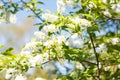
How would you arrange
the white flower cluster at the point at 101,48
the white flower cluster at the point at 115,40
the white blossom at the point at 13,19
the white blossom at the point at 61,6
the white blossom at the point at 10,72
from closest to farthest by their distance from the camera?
the white blossom at the point at 10,72 < the white blossom at the point at 61,6 < the white blossom at the point at 13,19 < the white flower cluster at the point at 101,48 < the white flower cluster at the point at 115,40

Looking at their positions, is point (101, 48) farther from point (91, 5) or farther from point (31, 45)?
point (31, 45)

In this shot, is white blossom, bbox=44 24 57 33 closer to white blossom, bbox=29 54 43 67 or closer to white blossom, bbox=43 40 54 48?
white blossom, bbox=43 40 54 48

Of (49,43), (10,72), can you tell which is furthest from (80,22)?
(10,72)

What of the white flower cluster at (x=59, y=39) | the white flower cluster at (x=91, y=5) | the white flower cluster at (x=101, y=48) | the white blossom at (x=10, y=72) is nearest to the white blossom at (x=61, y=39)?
the white flower cluster at (x=59, y=39)

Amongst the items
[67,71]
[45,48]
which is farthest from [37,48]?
[67,71]

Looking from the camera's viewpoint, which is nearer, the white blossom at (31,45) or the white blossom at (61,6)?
the white blossom at (31,45)

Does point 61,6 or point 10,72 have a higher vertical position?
point 61,6

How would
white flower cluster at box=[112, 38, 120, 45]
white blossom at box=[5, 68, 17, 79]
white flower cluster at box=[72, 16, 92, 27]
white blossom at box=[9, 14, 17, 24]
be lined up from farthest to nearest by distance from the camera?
white flower cluster at box=[112, 38, 120, 45], white blossom at box=[9, 14, 17, 24], white flower cluster at box=[72, 16, 92, 27], white blossom at box=[5, 68, 17, 79]

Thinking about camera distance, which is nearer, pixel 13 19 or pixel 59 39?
pixel 59 39

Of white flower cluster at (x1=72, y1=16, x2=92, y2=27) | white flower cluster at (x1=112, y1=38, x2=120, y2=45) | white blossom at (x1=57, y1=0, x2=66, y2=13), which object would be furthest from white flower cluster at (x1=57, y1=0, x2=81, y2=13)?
white flower cluster at (x1=112, y1=38, x2=120, y2=45)

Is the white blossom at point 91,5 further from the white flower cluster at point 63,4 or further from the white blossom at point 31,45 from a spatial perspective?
the white blossom at point 31,45

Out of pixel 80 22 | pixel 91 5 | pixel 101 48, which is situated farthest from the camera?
pixel 101 48

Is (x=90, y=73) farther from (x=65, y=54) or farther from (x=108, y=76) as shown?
(x=108, y=76)

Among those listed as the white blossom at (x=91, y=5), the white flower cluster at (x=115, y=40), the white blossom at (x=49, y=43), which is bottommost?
the white flower cluster at (x=115, y=40)
